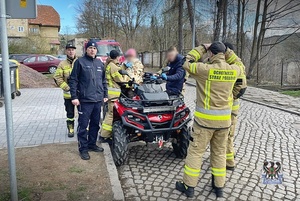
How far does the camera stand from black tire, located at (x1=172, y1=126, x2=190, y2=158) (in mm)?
4512

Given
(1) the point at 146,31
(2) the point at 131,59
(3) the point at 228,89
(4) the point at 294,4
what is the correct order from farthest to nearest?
(1) the point at 146,31 < (4) the point at 294,4 < (2) the point at 131,59 < (3) the point at 228,89

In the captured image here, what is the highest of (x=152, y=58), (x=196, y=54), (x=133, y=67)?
(x=152, y=58)

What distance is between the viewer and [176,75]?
4.87 meters

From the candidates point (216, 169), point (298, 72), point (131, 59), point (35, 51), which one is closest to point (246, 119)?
point (131, 59)

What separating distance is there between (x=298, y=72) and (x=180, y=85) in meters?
11.6

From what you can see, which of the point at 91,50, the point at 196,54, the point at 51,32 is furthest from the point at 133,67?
the point at 51,32

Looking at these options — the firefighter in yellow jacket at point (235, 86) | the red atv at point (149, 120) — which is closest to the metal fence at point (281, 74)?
the firefighter in yellow jacket at point (235, 86)

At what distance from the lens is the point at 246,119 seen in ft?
24.7

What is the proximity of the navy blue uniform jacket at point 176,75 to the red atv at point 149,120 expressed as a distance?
464mm

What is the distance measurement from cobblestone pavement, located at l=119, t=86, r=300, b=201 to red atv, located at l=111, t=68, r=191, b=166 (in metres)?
0.38

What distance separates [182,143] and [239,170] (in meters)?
0.93

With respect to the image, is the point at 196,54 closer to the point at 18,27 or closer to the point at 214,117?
the point at 214,117

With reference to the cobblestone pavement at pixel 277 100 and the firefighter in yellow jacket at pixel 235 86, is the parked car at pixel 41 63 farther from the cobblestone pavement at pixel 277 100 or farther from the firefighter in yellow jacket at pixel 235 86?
the firefighter in yellow jacket at pixel 235 86

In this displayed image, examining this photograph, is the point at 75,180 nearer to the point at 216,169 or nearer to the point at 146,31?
the point at 216,169
